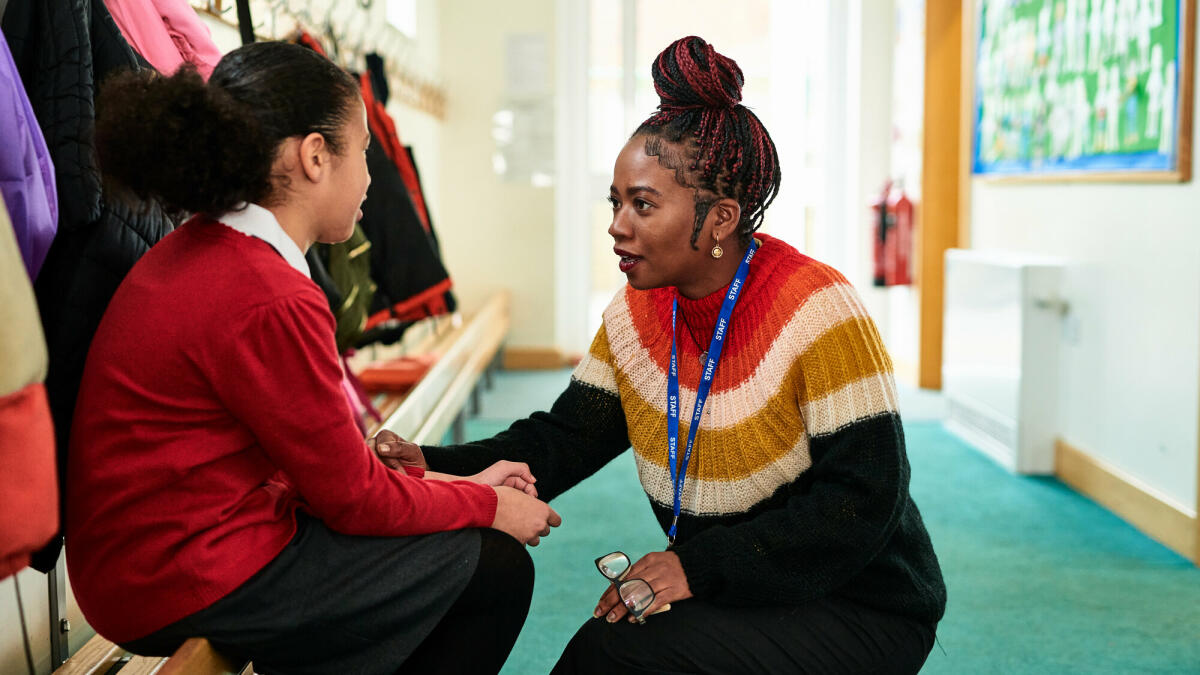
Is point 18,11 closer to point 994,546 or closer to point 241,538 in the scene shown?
point 241,538

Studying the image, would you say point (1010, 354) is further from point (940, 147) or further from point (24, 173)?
point (24, 173)

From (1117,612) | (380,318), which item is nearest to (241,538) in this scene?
(380,318)

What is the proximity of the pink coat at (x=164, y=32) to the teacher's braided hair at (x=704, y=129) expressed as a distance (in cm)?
73

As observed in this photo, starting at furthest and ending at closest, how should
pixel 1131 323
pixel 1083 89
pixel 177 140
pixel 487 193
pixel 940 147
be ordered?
1. pixel 487 193
2. pixel 940 147
3. pixel 1083 89
4. pixel 1131 323
5. pixel 177 140

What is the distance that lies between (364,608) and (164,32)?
1.10m

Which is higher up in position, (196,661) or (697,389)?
(697,389)

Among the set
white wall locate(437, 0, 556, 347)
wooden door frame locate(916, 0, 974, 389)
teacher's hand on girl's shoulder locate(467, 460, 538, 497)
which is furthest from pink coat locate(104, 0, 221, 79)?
white wall locate(437, 0, 556, 347)

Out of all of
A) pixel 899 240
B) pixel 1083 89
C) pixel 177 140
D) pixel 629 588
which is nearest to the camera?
pixel 177 140

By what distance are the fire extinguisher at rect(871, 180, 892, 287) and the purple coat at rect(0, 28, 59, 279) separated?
5332mm

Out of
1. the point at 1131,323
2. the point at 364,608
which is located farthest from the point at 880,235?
the point at 364,608

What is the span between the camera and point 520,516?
1.47 m

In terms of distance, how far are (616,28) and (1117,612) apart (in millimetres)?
4879

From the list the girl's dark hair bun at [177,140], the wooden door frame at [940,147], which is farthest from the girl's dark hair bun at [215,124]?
the wooden door frame at [940,147]

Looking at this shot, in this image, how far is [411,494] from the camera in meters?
1.36
